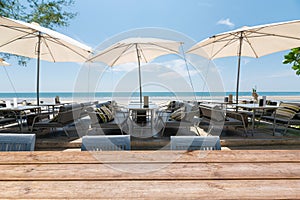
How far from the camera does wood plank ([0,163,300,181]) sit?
0.97m

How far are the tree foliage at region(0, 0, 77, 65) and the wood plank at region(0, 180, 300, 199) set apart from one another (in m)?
5.20

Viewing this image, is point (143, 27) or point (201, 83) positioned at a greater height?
point (143, 27)

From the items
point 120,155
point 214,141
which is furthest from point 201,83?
point 120,155

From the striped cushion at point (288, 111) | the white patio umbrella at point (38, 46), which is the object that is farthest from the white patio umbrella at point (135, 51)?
the striped cushion at point (288, 111)

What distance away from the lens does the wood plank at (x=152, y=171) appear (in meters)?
0.97

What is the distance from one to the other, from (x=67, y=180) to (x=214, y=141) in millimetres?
1119

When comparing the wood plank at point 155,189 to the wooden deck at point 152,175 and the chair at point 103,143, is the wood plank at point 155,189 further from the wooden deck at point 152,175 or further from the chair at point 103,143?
the chair at point 103,143

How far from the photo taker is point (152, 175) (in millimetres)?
991

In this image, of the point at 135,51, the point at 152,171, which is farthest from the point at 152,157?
the point at 135,51

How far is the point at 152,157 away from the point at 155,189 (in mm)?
384

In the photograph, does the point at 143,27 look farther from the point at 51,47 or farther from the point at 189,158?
the point at 189,158

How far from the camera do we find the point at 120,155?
4.15 ft

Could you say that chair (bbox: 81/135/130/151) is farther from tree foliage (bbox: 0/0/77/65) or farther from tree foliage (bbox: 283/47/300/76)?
tree foliage (bbox: 283/47/300/76)

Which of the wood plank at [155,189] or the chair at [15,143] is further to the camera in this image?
the chair at [15,143]
